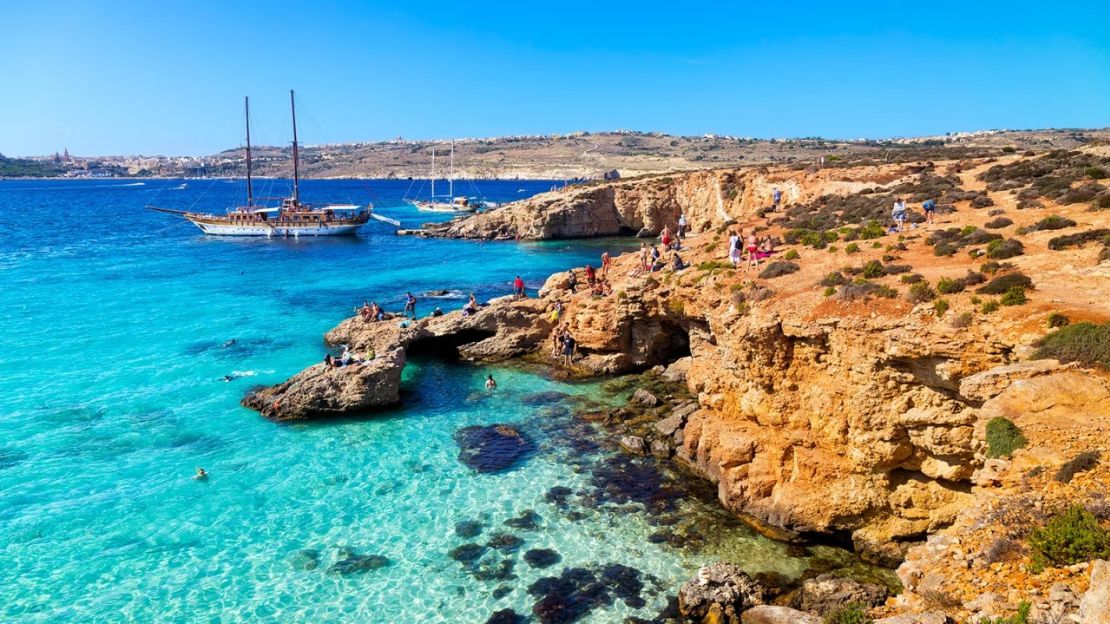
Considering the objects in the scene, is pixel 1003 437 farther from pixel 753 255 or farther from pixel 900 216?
pixel 900 216

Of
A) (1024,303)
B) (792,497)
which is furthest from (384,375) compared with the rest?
(1024,303)

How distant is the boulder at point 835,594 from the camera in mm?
12609

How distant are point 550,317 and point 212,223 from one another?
66.1 meters

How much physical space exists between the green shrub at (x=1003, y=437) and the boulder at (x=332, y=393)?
19393 mm

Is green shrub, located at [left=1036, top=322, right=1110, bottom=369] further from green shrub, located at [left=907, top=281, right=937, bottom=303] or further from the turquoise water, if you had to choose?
the turquoise water

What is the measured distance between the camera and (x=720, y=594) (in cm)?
1323

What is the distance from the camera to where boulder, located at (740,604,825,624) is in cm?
1193

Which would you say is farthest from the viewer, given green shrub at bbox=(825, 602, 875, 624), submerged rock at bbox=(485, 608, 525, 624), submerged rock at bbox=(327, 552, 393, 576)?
submerged rock at bbox=(327, 552, 393, 576)

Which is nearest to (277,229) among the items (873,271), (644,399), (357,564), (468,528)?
(644,399)

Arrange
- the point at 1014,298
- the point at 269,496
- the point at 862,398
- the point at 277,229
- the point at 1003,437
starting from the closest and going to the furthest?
the point at 1003,437 → the point at 1014,298 → the point at 862,398 → the point at 269,496 → the point at 277,229

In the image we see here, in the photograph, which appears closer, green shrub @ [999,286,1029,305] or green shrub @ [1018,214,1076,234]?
green shrub @ [999,286,1029,305]

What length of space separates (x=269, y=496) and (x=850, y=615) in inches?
601

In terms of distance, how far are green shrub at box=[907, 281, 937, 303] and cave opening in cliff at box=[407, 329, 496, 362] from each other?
19787 millimetres

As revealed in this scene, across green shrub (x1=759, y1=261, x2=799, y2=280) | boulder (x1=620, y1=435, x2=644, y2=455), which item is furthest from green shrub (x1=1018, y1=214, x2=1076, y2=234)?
boulder (x1=620, y1=435, x2=644, y2=455)
